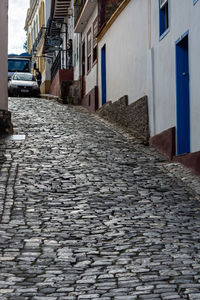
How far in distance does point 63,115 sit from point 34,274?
1560 cm

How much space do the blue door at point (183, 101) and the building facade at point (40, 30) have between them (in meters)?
30.0

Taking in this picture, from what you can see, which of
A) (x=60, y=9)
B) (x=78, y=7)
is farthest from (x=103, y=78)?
(x=60, y=9)

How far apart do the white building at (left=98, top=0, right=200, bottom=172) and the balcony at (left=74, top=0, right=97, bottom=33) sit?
20.7 feet

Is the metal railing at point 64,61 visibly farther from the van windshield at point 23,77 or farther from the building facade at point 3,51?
the building facade at point 3,51

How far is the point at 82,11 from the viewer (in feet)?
88.1

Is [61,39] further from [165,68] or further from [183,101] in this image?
[183,101]

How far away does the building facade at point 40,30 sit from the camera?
43.7m

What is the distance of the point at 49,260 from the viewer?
650 centimetres

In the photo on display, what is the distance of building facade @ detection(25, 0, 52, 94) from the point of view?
43719 millimetres

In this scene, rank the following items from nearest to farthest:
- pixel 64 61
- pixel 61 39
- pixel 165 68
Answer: pixel 165 68 → pixel 64 61 → pixel 61 39

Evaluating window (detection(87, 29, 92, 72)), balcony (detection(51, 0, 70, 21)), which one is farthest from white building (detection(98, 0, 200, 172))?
balcony (detection(51, 0, 70, 21))

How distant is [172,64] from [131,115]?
173 inches

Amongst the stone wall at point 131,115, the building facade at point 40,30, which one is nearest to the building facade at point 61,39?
the building facade at point 40,30

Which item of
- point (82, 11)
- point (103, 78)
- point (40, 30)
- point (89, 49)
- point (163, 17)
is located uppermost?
point (40, 30)
